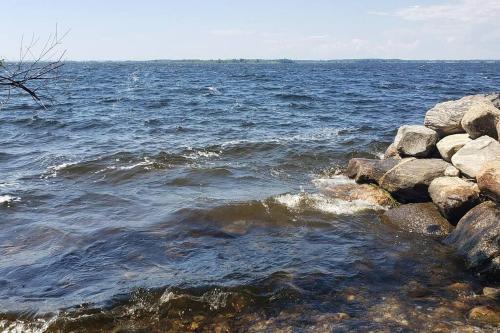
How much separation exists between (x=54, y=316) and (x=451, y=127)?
33.9ft

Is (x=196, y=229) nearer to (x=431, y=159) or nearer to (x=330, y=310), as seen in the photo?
(x=330, y=310)

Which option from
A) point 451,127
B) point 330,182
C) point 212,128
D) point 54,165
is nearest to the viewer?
point 451,127

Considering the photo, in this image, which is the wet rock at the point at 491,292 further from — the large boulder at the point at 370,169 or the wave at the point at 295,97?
the wave at the point at 295,97

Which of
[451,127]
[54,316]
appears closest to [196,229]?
[54,316]

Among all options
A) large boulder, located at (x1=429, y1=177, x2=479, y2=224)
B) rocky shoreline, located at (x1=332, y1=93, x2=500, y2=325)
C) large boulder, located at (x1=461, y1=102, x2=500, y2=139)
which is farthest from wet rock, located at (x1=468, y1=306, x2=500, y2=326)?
large boulder, located at (x1=461, y1=102, x2=500, y2=139)

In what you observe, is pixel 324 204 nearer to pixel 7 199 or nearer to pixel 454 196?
pixel 454 196

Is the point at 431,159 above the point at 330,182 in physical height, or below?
above

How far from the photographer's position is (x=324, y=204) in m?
11.0

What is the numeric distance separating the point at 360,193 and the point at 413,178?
148 cm

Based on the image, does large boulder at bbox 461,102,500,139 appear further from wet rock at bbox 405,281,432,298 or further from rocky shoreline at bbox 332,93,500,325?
wet rock at bbox 405,281,432,298

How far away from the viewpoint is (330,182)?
12.8m

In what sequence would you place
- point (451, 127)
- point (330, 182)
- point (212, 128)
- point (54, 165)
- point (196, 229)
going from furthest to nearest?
1. point (212, 128)
2. point (54, 165)
3. point (330, 182)
4. point (451, 127)
5. point (196, 229)

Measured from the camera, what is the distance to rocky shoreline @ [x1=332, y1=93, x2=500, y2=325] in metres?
7.90

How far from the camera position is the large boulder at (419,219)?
9375mm
